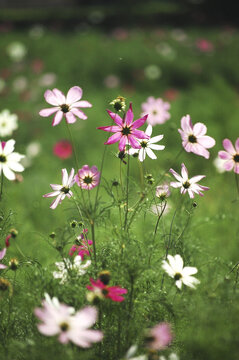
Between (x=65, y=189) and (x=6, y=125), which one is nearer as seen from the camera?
(x=65, y=189)

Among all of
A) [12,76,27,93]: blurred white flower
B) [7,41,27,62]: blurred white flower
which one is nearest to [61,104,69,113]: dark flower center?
[12,76,27,93]: blurred white flower

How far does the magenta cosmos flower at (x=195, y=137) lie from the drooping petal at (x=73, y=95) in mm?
244

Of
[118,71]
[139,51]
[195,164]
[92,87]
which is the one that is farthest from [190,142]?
[139,51]

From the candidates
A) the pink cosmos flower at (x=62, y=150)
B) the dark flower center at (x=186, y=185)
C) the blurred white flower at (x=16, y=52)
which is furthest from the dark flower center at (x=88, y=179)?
the blurred white flower at (x=16, y=52)

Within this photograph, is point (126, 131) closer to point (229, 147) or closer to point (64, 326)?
point (229, 147)

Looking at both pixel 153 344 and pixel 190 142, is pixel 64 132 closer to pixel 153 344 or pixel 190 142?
pixel 190 142

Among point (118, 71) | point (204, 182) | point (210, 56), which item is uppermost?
point (210, 56)

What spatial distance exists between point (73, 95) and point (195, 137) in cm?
30

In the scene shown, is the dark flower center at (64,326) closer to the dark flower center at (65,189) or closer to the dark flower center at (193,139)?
the dark flower center at (65,189)

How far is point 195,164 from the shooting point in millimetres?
2336

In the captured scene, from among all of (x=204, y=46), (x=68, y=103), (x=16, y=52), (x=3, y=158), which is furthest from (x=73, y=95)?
(x=204, y=46)

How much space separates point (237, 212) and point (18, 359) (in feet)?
4.40

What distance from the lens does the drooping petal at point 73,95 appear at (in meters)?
0.76

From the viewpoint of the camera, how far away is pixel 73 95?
76cm
